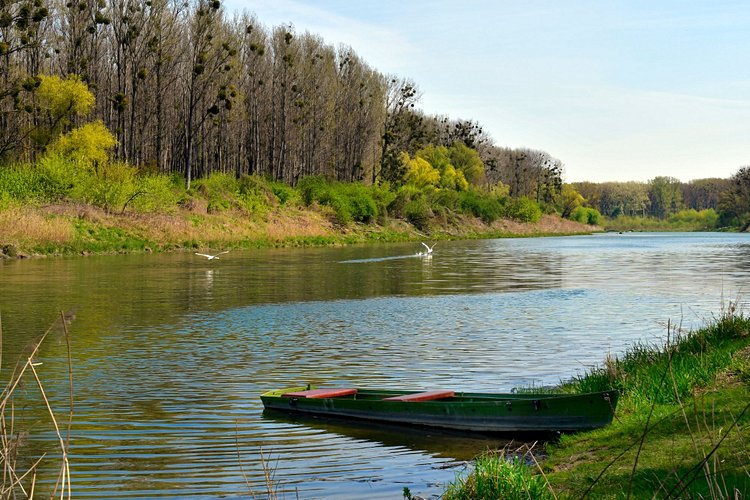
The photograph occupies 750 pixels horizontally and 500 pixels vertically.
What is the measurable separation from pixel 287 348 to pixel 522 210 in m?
126

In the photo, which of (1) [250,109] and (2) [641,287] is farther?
(1) [250,109]

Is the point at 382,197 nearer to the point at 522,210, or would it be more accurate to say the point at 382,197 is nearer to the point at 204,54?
the point at 204,54

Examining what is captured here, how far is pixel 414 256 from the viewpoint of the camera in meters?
64.7

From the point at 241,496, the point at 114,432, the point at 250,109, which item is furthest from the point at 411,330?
the point at 250,109

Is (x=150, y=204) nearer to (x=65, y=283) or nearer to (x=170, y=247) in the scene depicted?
(x=170, y=247)

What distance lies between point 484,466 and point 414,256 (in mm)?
55640

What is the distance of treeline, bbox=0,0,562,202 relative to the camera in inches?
2864

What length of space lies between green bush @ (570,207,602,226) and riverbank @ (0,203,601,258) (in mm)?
93361

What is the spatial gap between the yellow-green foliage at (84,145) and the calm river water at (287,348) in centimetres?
2100

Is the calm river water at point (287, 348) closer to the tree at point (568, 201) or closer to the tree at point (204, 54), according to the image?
the tree at point (204, 54)

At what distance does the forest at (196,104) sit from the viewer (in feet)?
229

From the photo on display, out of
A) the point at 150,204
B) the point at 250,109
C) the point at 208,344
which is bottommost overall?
the point at 208,344

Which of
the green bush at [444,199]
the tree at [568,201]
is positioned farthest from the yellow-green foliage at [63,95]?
the tree at [568,201]

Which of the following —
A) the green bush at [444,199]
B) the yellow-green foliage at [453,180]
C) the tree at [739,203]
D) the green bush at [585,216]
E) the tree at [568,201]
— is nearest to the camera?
the green bush at [444,199]
